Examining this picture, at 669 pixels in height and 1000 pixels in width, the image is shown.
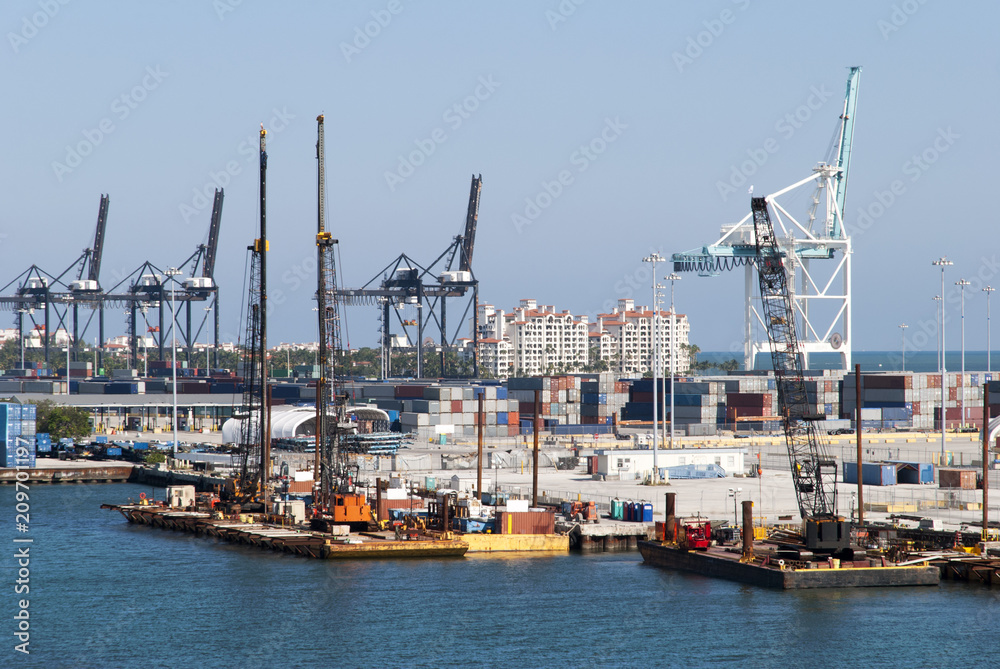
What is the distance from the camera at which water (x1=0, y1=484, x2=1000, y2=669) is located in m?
30.3

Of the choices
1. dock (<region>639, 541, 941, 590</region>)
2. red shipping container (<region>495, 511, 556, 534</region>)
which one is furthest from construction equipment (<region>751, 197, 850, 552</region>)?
red shipping container (<region>495, 511, 556, 534</region>)

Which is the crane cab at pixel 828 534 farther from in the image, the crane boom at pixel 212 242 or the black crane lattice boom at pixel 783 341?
the crane boom at pixel 212 242

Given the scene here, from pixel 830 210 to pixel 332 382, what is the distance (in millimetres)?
93478

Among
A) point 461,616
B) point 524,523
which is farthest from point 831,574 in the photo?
point 524,523

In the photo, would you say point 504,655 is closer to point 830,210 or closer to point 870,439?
point 870,439

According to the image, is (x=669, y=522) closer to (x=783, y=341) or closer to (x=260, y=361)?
(x=783, y=341)

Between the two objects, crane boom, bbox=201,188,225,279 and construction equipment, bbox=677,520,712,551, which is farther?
crane boom, bbox=201,188,225,279

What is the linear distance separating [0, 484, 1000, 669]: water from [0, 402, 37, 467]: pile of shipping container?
2899cm

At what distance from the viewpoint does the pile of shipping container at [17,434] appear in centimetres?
7012

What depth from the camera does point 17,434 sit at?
70500mm

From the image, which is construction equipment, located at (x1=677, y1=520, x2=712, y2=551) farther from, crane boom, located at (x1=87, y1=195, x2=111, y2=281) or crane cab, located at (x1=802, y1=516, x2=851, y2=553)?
crane boom, located at (x1=87, y1=195, x2=111, y2=281)

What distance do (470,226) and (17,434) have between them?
292 ft

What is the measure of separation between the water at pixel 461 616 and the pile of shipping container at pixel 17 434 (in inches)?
1141

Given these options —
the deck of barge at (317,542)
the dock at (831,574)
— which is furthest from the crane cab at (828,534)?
the deck of barge at (317,542)
